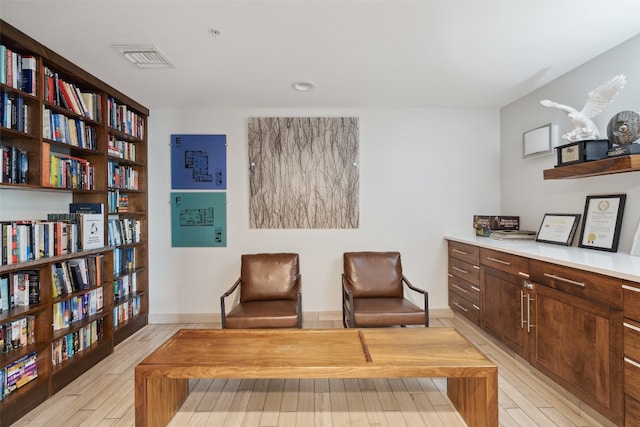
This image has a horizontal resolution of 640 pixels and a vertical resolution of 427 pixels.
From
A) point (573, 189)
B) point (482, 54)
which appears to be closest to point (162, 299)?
point (482, 54)

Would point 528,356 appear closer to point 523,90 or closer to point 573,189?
point 573,189

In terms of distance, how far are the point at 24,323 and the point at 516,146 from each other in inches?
185

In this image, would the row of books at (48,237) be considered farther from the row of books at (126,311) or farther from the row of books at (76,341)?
the row of books at (126,311)

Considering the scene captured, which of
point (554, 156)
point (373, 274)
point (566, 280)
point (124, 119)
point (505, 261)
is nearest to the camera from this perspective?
point (566, 280)

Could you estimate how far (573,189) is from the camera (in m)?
2.73

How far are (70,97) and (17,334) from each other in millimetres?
1801

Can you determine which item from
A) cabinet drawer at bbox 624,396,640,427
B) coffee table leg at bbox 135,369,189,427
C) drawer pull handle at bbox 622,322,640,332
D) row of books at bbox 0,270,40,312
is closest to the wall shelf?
drawer pull handle at bbox 622,322,640,332

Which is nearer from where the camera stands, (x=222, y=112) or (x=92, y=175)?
(x=92, y=175)

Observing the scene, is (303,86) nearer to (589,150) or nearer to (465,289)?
(589,150)

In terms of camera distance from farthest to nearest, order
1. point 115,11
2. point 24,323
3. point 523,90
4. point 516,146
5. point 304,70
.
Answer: point 516,146, point 523,90, point 304,70, point 24,323, point 115,11

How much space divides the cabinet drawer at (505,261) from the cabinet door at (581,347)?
209 mm

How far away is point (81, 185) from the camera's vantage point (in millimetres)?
2645

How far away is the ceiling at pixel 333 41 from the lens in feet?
6.13

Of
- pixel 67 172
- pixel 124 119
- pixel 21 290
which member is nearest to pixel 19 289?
pixel 21 290
